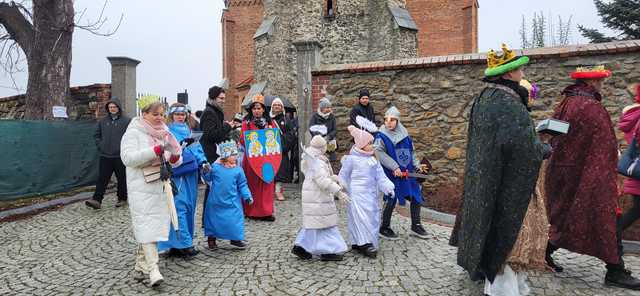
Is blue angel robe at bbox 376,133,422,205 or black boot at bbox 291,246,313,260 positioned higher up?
blue angel robe at bbox 376,133,422,205

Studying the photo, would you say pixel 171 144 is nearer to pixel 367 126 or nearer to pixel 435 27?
pixel 367 126

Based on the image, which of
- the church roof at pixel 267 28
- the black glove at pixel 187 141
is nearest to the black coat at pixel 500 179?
the black glove at pixel 187 141

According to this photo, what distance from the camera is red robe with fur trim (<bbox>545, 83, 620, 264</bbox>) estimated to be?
356 centimetres

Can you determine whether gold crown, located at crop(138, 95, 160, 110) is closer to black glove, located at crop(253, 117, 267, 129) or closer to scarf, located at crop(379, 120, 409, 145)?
black glove, located at crop(253, 117, 267, 129)

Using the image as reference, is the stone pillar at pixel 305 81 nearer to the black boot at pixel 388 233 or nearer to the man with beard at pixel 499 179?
the black boot at pixel 388 233

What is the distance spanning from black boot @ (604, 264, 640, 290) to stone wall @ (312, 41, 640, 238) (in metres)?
3.38

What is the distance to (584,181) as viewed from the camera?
3.64 m

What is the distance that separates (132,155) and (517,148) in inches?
119

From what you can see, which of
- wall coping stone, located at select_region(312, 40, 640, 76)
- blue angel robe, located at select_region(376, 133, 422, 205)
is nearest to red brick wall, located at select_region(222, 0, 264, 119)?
wall coping stone, located at select_region(312, 40, 640, 76)

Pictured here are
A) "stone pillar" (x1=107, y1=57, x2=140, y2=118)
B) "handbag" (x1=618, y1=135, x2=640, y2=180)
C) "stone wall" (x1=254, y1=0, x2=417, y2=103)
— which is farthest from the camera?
"stone wall" (x1=254, y1=0, x2=417, y2=103)

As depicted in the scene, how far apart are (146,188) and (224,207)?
3.76 feet

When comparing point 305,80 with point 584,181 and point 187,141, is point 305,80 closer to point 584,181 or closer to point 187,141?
point 187,141

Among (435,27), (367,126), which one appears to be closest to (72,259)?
(367,126)

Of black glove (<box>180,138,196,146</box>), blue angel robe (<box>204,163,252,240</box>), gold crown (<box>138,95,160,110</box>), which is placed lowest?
blue angel robe (<box>204,163,252,240</box>)
